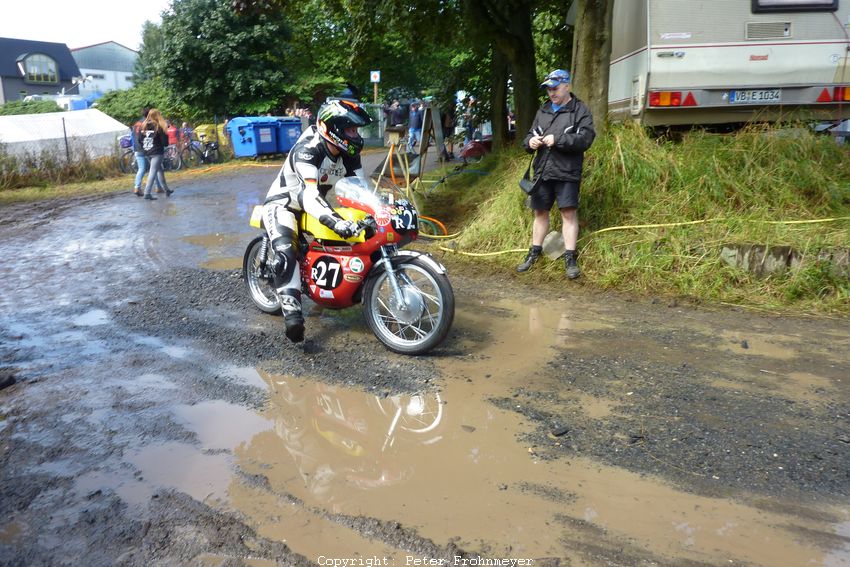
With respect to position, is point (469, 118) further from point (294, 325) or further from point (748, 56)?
point (294, 325)

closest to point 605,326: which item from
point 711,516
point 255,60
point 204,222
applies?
point 711,516

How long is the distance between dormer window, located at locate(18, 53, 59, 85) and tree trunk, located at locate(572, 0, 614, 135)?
77751 mm

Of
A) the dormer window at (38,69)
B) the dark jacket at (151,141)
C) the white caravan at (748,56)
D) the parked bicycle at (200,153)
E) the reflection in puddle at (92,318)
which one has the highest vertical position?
the dormer window at (38,69)

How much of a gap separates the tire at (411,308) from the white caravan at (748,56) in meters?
4.95

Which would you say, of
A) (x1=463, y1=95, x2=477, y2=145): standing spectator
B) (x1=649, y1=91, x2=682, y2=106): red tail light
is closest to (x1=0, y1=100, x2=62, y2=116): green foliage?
(x1=463, y1=95, x2=477, y2=145): standing spectator

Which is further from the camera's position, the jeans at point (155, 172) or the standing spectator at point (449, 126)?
the standing spectator at point (449, 126)

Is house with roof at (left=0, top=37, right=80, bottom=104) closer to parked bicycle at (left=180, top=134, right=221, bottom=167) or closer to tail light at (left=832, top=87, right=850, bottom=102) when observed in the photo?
parked bicycle at (left=180, top=134, right=221, bottom=167)

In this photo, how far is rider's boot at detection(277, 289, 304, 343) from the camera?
18.4 ft

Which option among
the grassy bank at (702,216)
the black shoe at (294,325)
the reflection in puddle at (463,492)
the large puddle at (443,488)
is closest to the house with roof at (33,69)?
the grassy bank at (702,216)

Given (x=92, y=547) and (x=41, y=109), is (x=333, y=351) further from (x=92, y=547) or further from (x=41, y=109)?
(x=41, y=109)

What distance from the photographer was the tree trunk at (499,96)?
14.6m

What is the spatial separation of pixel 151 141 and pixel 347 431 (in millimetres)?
13073

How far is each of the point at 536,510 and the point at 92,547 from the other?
1976 mm

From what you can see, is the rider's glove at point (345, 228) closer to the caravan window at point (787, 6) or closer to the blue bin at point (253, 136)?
the caravan window at point (787, 6)
